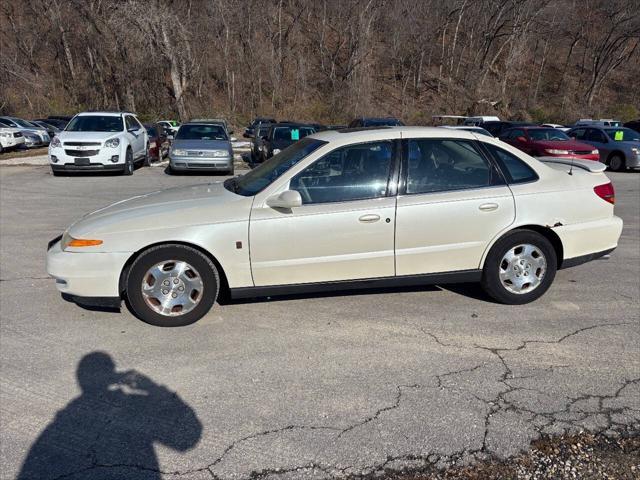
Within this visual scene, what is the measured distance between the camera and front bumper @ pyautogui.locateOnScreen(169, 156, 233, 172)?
1462cm

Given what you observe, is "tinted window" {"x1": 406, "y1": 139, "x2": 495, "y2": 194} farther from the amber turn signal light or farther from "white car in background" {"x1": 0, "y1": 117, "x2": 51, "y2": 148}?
"white car in background" {"x1": 0, "y1": 117, "x2": 51, "y2": 148}

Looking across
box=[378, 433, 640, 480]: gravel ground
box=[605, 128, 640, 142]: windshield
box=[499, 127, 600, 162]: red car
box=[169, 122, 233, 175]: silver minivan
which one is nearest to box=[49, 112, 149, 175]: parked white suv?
box=[169, 122, 233, 175]: silver minivan

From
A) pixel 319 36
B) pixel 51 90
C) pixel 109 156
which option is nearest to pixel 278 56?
pixel 319 36

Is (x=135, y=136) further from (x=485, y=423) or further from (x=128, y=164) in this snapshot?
(x=485, y=423)

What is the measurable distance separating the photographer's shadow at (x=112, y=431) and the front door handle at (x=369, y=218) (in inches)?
79.6

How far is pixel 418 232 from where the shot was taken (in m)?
4.36

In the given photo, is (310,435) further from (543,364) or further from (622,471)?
(543,364)

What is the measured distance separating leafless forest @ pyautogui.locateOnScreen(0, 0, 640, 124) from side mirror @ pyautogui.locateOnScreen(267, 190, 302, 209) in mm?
34416

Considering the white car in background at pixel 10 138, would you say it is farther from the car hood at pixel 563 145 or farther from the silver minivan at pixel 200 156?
the car hood at pixel 563 145

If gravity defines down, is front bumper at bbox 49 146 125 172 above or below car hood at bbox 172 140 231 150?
below

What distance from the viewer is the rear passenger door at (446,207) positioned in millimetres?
4359

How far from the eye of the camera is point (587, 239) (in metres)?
4.78

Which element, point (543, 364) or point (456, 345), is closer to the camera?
point (543, 364)

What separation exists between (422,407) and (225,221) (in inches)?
83.1
